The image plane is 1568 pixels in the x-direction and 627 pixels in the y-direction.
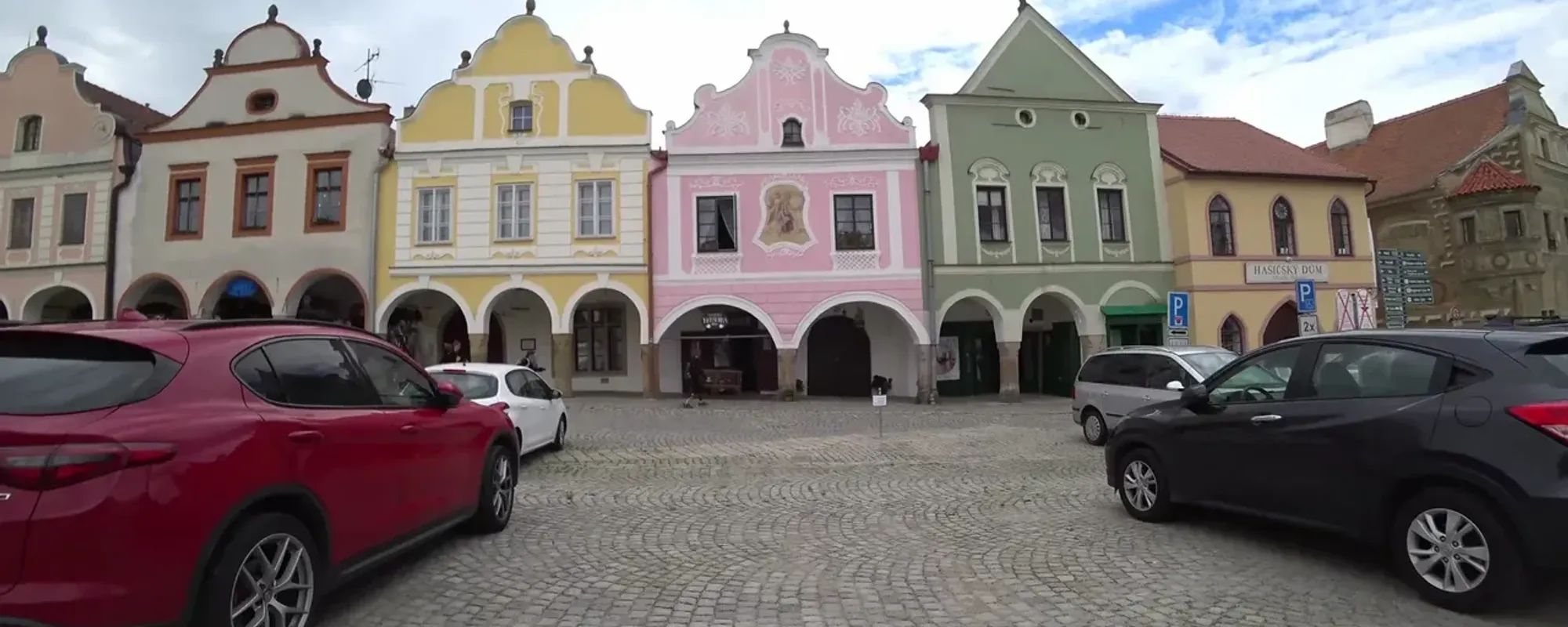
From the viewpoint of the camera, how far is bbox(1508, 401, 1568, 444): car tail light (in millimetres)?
4004

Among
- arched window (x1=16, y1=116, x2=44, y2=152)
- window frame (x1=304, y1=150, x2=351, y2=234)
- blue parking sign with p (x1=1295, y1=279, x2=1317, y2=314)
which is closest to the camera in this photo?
blue parking sign with p (x1=1295, y1=279, x2=1317, y2=314)

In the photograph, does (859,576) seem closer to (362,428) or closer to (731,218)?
(362,428)

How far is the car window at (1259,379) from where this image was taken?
5.70 meters

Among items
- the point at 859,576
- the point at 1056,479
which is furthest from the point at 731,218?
the point at 859,576

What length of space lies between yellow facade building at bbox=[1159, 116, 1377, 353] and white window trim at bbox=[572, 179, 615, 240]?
15940mm

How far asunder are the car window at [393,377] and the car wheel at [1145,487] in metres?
5.64

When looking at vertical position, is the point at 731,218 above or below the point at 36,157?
below

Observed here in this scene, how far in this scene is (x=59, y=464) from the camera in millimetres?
2977

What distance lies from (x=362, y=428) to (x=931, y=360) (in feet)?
59.9

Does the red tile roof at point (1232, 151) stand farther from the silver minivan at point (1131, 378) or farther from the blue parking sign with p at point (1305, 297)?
the silver minivan at point (1131, 378)

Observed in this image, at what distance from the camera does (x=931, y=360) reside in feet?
70.8

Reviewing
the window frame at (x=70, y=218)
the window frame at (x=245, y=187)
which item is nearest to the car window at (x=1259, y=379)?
the window frame at (x=245, y=187)

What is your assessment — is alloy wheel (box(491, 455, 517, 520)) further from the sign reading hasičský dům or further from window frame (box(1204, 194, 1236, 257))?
the sign reading hasičský dům

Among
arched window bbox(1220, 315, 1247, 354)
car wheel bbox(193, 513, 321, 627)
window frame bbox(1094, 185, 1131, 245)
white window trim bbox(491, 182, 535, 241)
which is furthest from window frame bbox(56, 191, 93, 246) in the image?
arched window bbox(1220, 315, 1247, 354)
